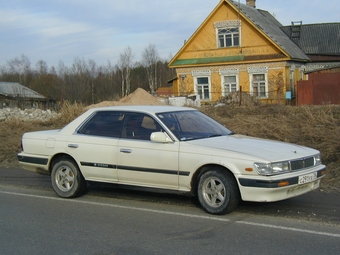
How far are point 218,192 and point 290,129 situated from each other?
647cm

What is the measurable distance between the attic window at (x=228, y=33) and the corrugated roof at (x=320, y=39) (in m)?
6.08

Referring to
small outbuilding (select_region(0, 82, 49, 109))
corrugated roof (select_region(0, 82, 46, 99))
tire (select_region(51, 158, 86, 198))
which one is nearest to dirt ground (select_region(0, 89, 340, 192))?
tire (select_region(51, 158, 86, 198))

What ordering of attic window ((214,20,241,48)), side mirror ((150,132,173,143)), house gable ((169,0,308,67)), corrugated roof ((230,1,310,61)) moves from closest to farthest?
side mirror ((150,132,173,143))
house gable ((169,0,308,67))
corrugated roof ((230,1,310,61))
attic window ((214,20,241,48))

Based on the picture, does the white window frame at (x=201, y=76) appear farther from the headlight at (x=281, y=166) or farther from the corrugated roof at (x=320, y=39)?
the headlight at (x=281, y=166)

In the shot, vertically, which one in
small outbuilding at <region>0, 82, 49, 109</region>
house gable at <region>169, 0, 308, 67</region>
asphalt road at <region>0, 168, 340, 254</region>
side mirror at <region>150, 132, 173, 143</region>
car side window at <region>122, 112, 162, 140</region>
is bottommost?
asphalt road at <region>0, 168, 340, 254</region>

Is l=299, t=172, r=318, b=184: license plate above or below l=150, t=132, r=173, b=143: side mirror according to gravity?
below

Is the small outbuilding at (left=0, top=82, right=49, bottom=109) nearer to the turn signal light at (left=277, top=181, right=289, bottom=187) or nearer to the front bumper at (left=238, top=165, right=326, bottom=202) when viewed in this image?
the front bumper at (left=238, top=165, right=326, bottom=202)

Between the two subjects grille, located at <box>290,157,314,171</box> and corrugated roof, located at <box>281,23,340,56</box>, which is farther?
corrugated roof, located at <box>281,23,340,56</box>

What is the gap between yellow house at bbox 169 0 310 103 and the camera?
30.4 metres

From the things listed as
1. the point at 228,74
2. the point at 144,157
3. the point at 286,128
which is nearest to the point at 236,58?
the point at 228,74

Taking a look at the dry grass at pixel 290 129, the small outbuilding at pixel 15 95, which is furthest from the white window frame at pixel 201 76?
the small outbuilding at pixel 15 95

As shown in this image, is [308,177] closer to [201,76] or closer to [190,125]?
[190,125]

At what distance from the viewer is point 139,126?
24.8 ft

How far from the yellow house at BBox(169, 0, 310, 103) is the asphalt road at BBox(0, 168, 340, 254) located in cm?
2241
